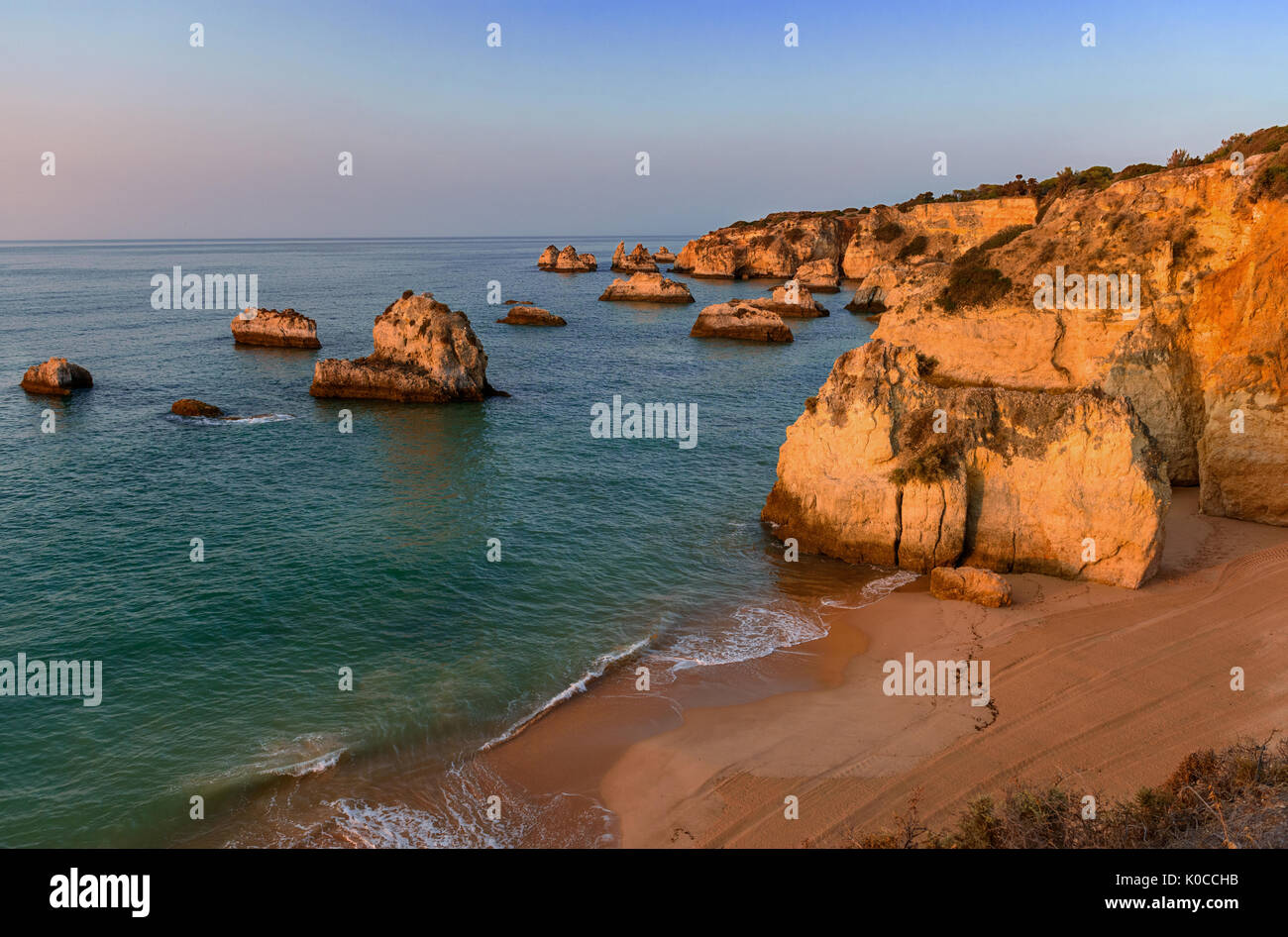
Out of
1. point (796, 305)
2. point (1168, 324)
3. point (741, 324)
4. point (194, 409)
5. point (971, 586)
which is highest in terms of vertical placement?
point (796, 305)

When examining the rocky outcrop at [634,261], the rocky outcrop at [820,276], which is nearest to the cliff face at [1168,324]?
the rocky outcrop at [820,276]

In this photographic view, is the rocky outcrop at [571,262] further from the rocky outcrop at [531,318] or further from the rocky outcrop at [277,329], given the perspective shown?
the rocky outcrop at [277,329]

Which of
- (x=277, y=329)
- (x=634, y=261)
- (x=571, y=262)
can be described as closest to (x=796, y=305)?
(x=277, y=329)

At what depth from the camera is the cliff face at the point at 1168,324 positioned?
25.3 metres

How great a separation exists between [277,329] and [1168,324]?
2421 inches

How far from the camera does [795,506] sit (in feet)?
88.5

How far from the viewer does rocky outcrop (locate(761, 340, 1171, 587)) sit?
72.1 ft

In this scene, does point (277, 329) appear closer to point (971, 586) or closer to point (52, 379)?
point (52, 379)

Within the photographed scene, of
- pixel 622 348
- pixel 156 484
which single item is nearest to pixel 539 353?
pixel 622 348

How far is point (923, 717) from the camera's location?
16922 mm

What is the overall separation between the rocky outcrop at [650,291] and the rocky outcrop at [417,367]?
5728 cm

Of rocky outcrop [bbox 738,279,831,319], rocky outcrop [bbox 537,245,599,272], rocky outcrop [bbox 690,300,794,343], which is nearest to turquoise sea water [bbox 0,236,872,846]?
rocky outcrop [bbox 690,300,794,343]
